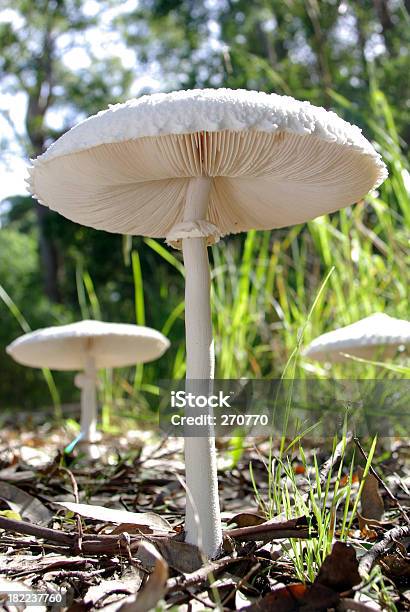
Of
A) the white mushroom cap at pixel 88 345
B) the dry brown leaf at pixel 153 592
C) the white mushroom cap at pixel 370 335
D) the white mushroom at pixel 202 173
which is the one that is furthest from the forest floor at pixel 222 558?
the white mushroom cap at pixel 88 345

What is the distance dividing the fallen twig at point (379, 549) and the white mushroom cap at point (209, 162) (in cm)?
89

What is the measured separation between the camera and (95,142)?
1.30 metres

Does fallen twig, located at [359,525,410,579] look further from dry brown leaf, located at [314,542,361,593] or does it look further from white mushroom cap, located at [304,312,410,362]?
white mushroom cap, located at [304,312,410,362]

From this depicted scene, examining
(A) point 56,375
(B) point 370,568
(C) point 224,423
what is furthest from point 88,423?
(A) point 56,375

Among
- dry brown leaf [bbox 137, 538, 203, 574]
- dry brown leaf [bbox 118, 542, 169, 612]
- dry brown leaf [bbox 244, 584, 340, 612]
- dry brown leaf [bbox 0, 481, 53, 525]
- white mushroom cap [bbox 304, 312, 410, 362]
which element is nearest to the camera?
dry brown leaf [bbox 118, 542, 169, 612]

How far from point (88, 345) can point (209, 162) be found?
2.57 metres

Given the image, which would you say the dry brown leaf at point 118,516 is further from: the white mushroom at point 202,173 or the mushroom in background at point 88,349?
the mushroom in background at point 88,349

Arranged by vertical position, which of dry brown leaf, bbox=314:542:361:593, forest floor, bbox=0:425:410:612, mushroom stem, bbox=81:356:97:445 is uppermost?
dry brown leaf, bbox=314:542:361:593

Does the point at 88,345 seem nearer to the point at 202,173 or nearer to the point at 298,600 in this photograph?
the point at 202,173

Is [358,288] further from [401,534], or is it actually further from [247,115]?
[247,115]


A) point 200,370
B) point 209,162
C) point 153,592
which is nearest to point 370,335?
point 200,370

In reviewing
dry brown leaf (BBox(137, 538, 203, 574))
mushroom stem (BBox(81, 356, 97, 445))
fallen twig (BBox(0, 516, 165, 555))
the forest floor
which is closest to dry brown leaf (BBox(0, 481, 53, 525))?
the forest floor

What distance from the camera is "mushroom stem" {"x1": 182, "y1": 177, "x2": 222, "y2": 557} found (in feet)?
4.92

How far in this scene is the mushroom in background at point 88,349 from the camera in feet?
11.1
